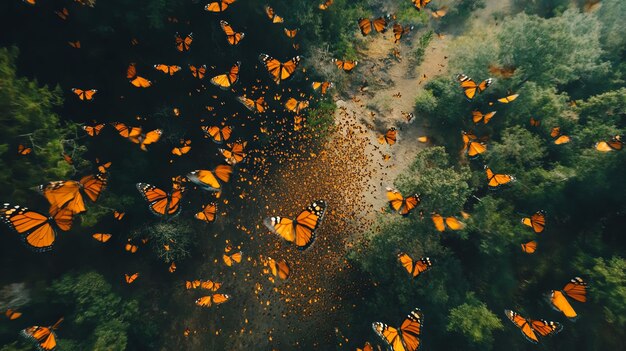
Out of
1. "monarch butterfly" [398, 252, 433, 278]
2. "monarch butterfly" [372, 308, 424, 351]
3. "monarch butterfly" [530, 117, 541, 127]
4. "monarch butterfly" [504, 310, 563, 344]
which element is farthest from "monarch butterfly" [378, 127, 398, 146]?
"monarch butterfly" [504, 310, 563, 344]

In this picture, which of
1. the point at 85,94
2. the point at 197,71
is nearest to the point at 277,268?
the point at 197,71

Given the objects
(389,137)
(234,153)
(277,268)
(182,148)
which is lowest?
(277,268)

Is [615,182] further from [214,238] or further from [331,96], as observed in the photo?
[214,238]

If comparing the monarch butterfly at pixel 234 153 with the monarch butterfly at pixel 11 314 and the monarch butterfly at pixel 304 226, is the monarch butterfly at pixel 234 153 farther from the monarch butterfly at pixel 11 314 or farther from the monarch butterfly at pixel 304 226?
the monarch butterfly at pixel 11 314

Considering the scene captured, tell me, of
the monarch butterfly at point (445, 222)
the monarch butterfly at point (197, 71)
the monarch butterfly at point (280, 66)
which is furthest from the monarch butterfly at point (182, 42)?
the monarch butterfly at point (445, 222)

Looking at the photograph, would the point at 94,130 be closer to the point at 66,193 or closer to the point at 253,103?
the point at 66,193

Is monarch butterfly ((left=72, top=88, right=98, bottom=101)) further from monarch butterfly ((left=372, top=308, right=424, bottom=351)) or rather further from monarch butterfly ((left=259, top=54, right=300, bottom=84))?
monarch butterfly ((left=372, top=308, right=424, bottom=351))

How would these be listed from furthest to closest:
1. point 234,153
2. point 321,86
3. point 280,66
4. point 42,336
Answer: point 321,86
point 234,153
point 280,66
point 42,336
